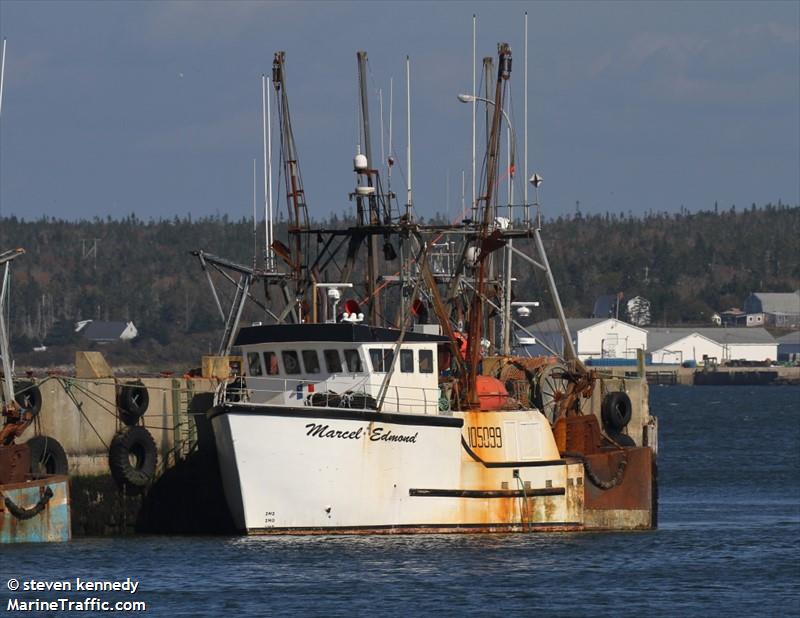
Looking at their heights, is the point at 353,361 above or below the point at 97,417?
above

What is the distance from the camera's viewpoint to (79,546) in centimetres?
3591

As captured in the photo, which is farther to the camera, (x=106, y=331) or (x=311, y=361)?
(x=106, y=331)

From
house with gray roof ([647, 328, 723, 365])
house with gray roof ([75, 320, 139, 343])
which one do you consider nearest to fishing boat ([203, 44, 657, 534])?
house with gray roof ([75, 320, 139, 343])

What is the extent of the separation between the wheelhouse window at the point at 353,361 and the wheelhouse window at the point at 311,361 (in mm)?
729

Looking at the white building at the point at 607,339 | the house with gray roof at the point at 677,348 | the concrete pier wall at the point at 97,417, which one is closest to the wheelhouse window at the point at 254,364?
the concrete pier wall at the point at 97,417

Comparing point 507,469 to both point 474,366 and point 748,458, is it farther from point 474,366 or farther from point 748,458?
point 748,458

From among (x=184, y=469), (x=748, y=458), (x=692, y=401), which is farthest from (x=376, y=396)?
(x=692, y=401)

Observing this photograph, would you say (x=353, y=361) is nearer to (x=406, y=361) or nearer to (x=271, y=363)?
(x=406, y=361)

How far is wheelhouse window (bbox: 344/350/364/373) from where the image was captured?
3678cm

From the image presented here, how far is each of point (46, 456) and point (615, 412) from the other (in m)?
14.2

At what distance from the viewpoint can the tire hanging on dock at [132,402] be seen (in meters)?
39.2

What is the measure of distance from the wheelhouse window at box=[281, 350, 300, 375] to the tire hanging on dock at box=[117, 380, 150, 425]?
3.88m

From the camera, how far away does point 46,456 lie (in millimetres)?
37094

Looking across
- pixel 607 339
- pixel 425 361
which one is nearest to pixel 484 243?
pixel 425 361
